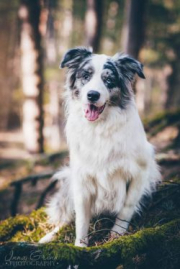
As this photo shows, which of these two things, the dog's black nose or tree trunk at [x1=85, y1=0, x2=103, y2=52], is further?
tree trunk at [x1=85, y1=0, x2=103, y2=52]

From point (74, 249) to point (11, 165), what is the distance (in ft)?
26.8

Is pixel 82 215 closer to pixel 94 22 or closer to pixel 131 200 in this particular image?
pixel 131 200

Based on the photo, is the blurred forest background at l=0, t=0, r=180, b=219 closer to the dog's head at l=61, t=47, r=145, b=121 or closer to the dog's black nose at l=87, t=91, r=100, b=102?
the dog's head at l=61, t=47, r=145, b=121

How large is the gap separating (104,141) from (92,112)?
1.18 ft

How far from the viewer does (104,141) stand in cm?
332

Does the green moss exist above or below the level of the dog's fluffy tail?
below

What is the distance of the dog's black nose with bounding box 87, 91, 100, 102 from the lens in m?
3.17

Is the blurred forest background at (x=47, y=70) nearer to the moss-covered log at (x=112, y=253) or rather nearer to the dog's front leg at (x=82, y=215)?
the dog's front leg at (x=82, y=215)

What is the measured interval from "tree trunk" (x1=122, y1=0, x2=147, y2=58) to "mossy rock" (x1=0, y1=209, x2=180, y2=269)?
6501 millimetres

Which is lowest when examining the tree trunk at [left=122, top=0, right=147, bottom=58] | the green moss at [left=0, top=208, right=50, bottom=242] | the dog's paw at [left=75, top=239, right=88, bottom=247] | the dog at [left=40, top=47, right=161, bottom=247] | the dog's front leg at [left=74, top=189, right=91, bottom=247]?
the green moss at [left=0, top=208, right=50, bottom=242]

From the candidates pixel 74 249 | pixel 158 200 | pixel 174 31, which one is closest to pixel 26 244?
pixel 74 249

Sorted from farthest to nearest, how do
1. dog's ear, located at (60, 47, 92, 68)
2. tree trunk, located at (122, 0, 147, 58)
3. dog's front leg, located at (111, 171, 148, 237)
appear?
1. tree trunk, located at (122, 0, 147, 58)
2. dog's ear, located at (60, 47, 92, 68)
3. dog's front leg, located at (111, 171, 148, 237)

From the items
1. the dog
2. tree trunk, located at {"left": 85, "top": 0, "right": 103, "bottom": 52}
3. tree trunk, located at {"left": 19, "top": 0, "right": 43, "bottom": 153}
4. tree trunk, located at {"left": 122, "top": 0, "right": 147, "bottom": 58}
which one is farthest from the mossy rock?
tree trunk, located at {"left": 85, "top": 0, "right": 103, "bottom": 52}

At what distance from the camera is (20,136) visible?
21391mm
